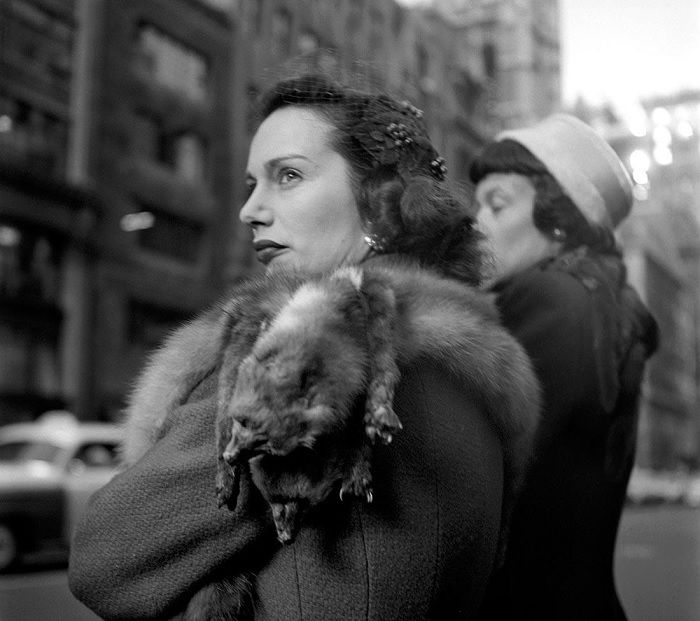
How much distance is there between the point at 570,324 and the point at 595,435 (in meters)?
0.27

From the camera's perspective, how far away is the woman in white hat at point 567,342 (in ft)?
6.93

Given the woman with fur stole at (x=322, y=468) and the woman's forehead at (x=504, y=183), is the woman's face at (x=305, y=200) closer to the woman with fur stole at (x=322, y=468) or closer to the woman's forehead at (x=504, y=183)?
the woman with fur stole at (x=322, y=468)

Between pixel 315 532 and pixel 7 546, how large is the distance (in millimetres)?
9742

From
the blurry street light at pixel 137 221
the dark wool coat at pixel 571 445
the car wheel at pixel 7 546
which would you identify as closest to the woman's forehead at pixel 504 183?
the dark wool coat at pixel 571 445

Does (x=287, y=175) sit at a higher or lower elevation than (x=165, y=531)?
higher

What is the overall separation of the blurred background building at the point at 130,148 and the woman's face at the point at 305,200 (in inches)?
516

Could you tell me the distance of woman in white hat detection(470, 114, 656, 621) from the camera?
2.11 m

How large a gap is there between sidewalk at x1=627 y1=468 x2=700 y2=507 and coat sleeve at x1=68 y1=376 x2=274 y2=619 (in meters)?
35.3

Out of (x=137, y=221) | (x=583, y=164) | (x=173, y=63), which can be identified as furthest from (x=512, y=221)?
(x=173, y=63)

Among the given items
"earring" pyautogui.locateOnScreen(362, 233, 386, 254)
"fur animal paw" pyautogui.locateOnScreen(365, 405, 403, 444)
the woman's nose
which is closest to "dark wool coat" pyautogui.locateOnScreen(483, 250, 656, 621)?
"earring" pyautogui.locateOnScreen(362, 233, 386, 254)

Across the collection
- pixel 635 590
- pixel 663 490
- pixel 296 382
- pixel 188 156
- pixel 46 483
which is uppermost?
pixel 188 156

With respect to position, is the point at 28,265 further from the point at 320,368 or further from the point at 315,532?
the point at 320,368

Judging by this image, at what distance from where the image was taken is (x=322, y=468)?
3.92ft

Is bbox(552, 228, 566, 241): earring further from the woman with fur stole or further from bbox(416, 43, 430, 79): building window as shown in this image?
bbox(416, 43, 430, 79): building window
